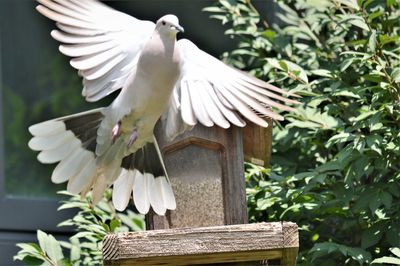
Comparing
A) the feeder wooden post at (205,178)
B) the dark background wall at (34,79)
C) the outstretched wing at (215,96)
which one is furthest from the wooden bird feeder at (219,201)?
the dark background wall at (34,79)

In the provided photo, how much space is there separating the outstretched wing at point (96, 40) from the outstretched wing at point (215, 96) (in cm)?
17

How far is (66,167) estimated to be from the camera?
9.45 feet

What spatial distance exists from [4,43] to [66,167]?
6.73ft

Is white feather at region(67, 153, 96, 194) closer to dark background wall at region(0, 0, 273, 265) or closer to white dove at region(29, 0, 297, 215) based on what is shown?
white dove at region(29, 0, 297, 215)

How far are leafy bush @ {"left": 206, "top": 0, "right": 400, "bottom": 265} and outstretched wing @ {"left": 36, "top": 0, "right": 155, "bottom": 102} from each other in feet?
1.70

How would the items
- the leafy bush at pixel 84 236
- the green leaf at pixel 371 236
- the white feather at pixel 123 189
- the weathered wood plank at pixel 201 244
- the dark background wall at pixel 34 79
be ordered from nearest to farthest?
the weathered wood plank at pixel 201 244 < the white feather at pixel 123 189 < the green leaf at pixel 371 236 < the leafy bush at pixel 84 236 < the dark background wall at pixel 34 79

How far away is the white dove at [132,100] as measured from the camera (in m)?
2.73

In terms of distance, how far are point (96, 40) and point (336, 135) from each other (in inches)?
31.9

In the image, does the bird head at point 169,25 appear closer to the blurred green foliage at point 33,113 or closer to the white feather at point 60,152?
the white feather at point 60,152

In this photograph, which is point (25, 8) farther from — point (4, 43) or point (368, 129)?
point (368, 129)

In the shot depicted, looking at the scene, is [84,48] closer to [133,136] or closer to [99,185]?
[133,136]

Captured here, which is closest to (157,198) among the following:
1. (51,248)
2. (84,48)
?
(84,48)

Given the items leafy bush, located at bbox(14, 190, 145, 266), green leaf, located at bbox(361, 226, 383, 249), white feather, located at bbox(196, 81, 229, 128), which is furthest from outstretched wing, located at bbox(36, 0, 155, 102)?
green leaf, located at bbox(361, 226, 383, 249)

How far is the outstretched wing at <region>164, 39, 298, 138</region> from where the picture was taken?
106 inches
